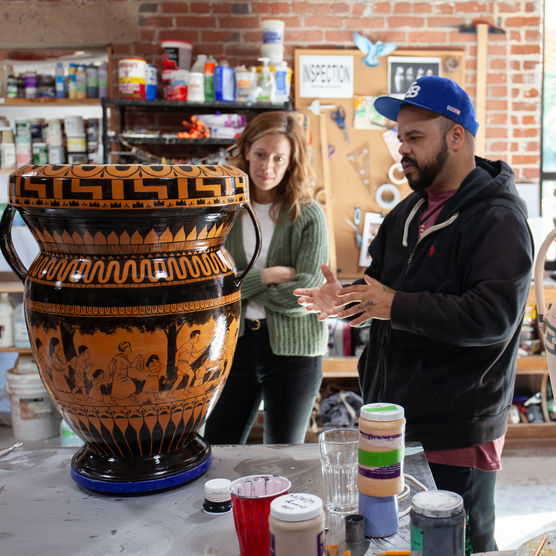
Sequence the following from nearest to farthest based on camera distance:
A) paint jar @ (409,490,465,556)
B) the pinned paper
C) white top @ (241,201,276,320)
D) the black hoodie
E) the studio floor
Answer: paint jar @ (409,490,465,556) < the black hoodie < white top @ (241,201,276,320) < the studio floor < the pinned paper

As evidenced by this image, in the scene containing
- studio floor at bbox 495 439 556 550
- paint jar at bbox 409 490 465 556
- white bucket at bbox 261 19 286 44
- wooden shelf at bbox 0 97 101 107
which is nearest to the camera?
paint jar at bbox 409 490 465 556

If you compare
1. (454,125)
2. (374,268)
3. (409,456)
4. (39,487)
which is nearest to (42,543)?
(39,487)

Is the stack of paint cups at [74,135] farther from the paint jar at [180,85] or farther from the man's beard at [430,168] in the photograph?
the man's beard at [430,168]

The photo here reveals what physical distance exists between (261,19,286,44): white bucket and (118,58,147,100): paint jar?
0.71 metres

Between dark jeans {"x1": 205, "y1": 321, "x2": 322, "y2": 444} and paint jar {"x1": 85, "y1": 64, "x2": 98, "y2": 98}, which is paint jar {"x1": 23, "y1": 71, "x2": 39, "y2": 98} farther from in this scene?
dark jeans {"x1": 205, "y1": 321, "x2": 322, "y2": 444}

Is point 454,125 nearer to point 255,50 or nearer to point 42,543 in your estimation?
point 42,543

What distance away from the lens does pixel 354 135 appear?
158 inches

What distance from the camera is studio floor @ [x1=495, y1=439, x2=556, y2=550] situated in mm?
2758

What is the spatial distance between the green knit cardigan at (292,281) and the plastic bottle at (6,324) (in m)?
2.12

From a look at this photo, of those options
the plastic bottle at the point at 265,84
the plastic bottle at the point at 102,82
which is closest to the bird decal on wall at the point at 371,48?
the plastic bottle at the point at 265,84

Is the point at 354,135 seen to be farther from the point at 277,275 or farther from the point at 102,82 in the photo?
the point at 277,275

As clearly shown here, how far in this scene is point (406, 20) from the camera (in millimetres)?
3990

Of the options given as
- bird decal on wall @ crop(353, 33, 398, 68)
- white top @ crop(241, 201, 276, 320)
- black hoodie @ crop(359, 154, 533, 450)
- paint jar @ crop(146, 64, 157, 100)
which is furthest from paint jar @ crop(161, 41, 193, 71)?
black hoodie @ crop(359, 154, 533, 450)

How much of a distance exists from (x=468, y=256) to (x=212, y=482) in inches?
33.5
